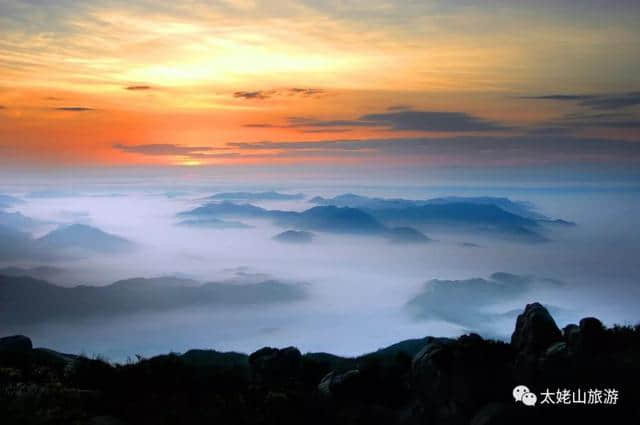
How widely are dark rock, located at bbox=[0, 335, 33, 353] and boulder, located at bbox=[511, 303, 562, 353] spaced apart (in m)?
25.6

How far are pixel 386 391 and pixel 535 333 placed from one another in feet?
28.5

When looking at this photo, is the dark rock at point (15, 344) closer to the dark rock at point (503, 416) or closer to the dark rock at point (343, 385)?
the dark rock at point (343, 385)

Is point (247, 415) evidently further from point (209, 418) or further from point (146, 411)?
point (146, 411)

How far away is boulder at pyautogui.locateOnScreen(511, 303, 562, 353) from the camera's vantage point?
84.4 feet

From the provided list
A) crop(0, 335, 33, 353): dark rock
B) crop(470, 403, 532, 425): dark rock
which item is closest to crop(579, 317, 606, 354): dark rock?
crop(470, 403, 532, 425): dark rock

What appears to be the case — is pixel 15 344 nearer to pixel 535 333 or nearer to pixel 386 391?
pixel 386 391

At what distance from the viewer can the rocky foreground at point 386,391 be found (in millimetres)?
14977

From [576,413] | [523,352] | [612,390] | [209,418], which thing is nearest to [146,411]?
[209,418]

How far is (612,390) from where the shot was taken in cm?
1556

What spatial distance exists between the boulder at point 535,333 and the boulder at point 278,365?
1085 cm

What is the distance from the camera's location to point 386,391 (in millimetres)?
21953

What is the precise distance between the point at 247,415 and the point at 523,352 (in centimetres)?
1452

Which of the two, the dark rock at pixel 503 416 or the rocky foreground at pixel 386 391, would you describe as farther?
the rocky foreground at pixel 386 391

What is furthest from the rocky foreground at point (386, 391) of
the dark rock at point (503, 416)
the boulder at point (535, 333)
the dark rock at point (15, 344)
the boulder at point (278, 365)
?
the dark rock at point (15, 344)
